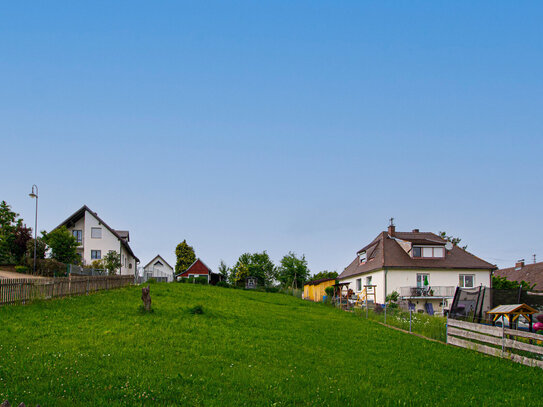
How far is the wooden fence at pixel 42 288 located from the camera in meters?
19.5

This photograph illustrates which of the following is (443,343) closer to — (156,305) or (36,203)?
(156,305)

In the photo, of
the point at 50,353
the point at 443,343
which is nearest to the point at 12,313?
the point at 50,353

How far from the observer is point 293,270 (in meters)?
88.4

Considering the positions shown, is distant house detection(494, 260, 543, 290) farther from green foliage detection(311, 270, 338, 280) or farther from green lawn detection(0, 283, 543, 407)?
green lawn detection(0, 283, 543, 407)

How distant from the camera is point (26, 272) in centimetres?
4147

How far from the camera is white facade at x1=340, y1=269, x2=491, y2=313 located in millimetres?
40656

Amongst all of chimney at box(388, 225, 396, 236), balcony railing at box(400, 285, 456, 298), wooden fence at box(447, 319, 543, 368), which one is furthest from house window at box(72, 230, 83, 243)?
wooden fence at box(447, 319, 543, 368)

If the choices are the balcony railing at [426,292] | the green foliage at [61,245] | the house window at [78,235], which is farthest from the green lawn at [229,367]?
the house window at [78,235]

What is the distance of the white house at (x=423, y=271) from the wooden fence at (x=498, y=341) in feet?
81.2

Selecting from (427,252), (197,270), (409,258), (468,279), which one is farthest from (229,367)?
(197,270)

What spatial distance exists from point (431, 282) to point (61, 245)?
35824mm

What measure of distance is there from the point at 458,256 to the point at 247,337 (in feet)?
115

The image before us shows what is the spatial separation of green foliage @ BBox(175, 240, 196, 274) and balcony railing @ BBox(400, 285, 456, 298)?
3948 centimetres

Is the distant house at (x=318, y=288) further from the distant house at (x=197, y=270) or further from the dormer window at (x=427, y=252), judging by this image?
the distant house at (x=197, y=270)
